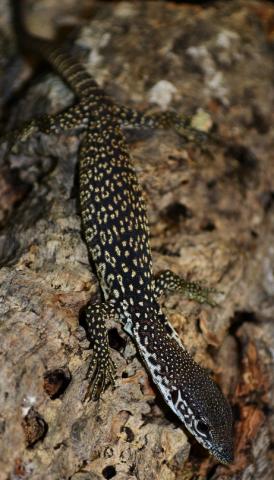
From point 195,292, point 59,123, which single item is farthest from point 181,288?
point 59,123

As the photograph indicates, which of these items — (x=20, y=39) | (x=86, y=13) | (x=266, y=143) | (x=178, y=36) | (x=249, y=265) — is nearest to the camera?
(x=249, y=265)

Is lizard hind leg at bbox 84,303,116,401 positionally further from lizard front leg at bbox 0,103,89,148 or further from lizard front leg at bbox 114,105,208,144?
lizard front leg at bbox 114,105,208,144

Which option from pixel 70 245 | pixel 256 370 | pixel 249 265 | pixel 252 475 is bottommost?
pixel 252 475

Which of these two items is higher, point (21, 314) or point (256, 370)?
point (21, 314)

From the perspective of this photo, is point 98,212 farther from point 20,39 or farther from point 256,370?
point 20,39

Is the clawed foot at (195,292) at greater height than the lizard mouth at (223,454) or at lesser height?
greater

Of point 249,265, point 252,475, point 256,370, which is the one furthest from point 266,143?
point 252,475

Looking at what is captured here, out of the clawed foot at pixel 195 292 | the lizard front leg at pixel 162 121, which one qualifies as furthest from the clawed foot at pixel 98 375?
the lizard front leg at pixel 162 121

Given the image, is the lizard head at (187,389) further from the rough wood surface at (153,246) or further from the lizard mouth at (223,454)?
the rough wood surface at (153,246)
